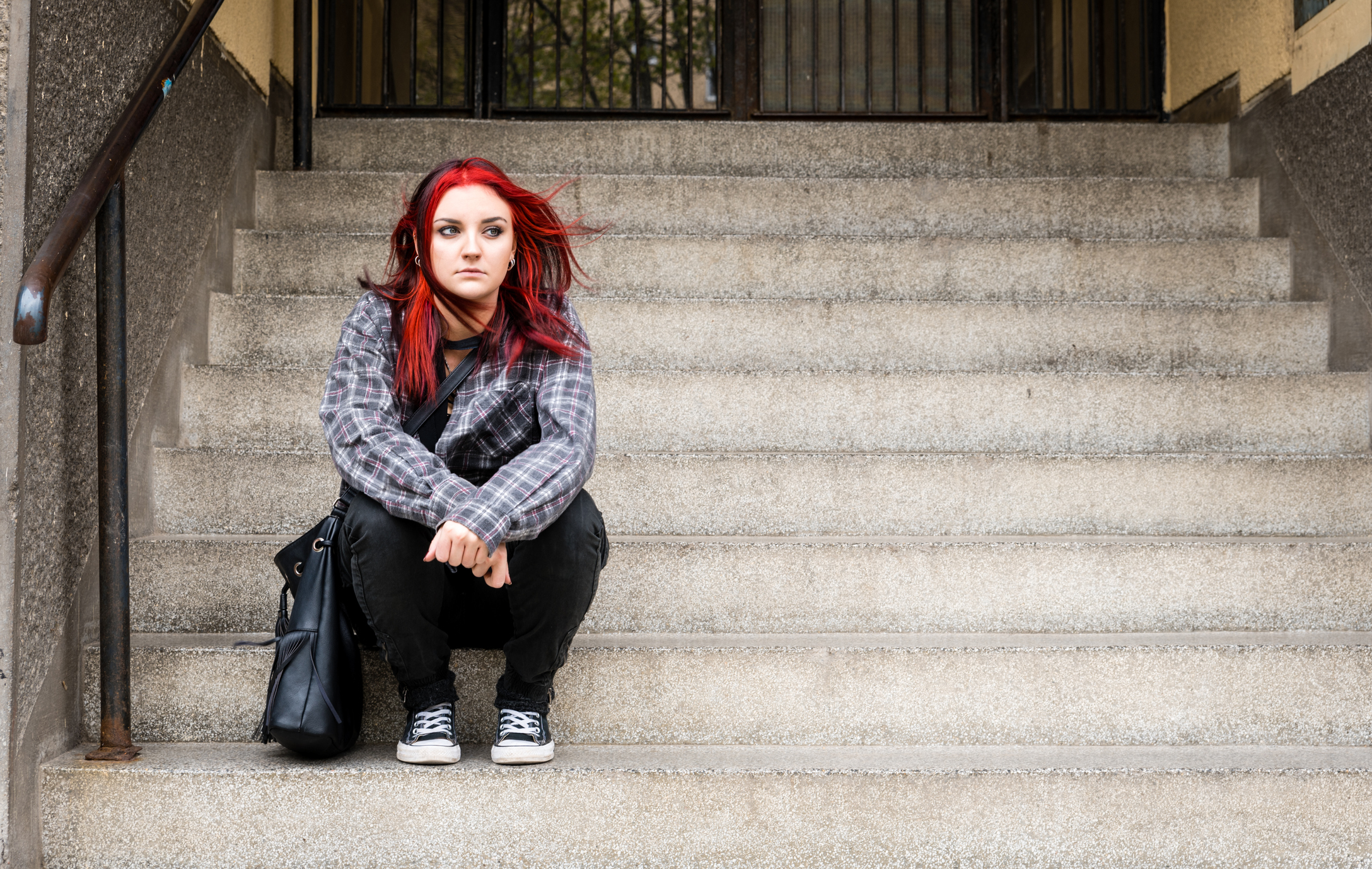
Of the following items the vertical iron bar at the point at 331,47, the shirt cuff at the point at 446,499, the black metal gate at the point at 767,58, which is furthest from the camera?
the black metal gate at the point at 767,58

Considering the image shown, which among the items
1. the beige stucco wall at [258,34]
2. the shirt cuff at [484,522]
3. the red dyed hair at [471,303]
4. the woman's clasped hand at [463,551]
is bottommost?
the woman's clasped hand at [463,551]

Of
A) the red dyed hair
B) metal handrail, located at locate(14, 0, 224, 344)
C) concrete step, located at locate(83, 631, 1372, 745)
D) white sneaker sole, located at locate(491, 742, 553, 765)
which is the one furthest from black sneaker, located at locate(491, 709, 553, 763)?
metal handrail, located at locate(14, 0, 224, 344)

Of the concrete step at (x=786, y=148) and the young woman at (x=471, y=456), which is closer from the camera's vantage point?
the young woman at (x=471, y=456)

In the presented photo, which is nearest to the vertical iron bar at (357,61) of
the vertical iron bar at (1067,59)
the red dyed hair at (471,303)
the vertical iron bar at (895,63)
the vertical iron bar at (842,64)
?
the vertical iron bar at (842,64)

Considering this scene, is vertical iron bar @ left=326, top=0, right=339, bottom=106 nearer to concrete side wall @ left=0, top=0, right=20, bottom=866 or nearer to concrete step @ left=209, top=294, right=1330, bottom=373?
concrete step @ left=209, top=294, right=1330, bottom=373

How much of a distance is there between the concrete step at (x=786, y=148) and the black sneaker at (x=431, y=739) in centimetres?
198

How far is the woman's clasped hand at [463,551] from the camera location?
151 cm

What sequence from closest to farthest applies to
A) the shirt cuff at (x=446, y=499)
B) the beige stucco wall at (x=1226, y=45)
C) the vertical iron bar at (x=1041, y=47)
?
the shirt cuff at (x=446, y=499), the beige stucco wall at (x=1226, y=45), the vertical iron bar at (x=1041, y=47)

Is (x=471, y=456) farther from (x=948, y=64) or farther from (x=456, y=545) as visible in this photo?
(x=948, y=64)

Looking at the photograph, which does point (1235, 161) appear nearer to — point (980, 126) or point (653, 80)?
point (980, 126)

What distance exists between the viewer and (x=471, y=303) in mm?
1771

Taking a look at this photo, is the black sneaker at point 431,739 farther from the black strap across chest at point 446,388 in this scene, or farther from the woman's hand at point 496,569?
the black strap across chest at point 446,388

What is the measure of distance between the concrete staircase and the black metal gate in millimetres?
995

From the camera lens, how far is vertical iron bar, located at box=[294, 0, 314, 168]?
3.22 meters
